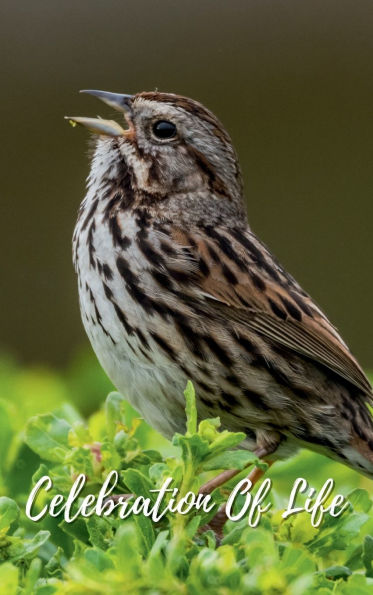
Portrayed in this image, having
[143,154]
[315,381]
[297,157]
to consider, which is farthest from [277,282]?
[297,157]

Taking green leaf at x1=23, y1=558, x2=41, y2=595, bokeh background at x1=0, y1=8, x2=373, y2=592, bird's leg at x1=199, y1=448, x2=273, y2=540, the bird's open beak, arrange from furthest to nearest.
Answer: bokeh background at x1=0, y1=8, x2=373, y2=592 → the bird's open beak → bird's leg at x1=199, y1=448, x2=273, y2=540 → green leaf at x1=23, y1=558, x2=41, y2=595

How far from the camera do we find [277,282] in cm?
313

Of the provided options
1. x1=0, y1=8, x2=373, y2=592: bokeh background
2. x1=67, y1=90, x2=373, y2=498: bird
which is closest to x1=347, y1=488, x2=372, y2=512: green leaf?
x1=67, y1=90, x2=373, y2=498: bird

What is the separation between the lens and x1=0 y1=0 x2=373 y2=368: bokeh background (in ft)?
22.6

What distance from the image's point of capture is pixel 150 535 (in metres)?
1.70

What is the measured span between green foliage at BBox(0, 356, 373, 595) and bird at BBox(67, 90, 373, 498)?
30 cm

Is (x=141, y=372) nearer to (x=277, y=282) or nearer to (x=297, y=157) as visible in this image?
(x=277, y=282)

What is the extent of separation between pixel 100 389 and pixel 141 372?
60 cm

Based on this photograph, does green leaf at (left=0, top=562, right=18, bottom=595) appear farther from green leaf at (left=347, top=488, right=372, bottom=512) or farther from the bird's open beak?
the bird's open beak

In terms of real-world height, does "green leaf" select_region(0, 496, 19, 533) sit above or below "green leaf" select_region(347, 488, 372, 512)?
above

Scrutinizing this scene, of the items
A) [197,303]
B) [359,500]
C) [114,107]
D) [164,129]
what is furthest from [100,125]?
[359,500]

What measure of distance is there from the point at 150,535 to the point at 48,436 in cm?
57

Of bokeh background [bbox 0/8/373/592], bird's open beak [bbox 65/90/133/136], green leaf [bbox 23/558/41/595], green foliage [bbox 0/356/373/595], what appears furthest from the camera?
bokeh background [bbox 0/8/373/592]

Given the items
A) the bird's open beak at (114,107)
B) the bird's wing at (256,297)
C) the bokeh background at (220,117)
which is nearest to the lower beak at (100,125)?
the bird's open beak at (114,107)
